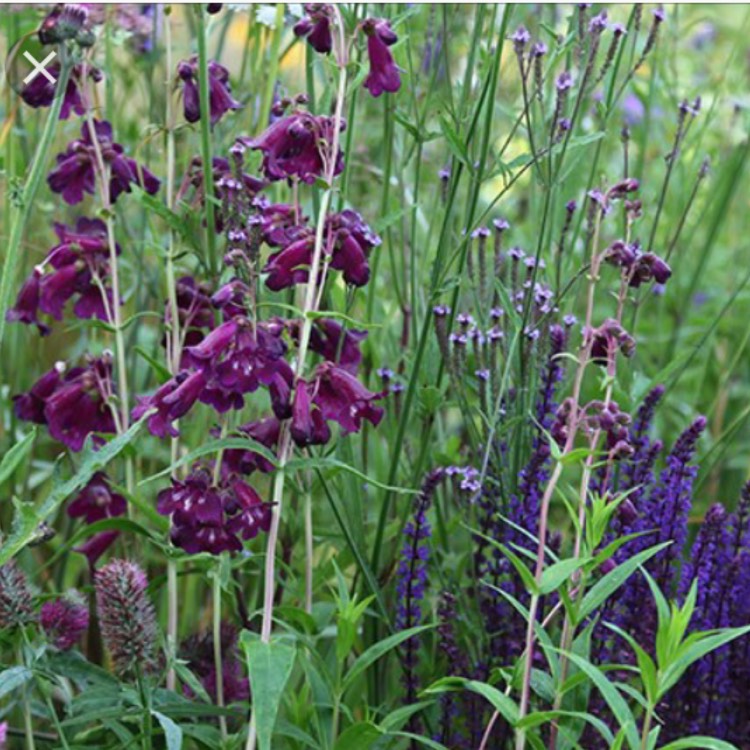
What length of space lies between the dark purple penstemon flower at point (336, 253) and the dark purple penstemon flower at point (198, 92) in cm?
31

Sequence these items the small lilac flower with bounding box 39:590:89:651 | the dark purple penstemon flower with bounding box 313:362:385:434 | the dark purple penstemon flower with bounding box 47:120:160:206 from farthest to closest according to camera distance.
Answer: the dark purple penstemon flower with bounding box 47:120:160:206 → the small lilac flower with bounding box 39:590:89:651 → the dark purple penstemon flower with bounding box 313:362:385:434

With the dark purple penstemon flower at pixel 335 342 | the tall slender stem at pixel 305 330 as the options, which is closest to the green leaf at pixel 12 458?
the tall slender stem at pixel 305 330

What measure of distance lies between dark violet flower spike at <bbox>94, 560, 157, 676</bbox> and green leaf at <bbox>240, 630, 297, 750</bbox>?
0.51ft

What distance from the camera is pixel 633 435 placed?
1.78m

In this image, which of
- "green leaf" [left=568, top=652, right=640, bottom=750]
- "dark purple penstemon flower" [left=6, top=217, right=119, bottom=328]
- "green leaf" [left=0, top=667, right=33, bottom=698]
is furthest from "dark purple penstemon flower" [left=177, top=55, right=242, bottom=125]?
"green leaf" [left=568, top=652, right=640, bottom=750]

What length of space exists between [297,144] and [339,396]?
10.8 inches

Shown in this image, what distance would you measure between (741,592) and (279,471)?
0.67m

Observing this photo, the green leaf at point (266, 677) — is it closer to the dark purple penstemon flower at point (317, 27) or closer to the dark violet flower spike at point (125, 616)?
the dark violet flower spike at point (125, 616)

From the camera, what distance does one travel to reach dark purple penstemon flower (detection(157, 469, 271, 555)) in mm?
1514

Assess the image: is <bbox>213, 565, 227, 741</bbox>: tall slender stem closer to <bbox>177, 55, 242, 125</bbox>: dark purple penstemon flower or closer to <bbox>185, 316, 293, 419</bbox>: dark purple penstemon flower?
<bbox>185, 316, 293, 419</bbox>: dark purple penstemon flower

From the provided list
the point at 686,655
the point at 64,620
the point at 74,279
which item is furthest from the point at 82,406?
the point at 686,655

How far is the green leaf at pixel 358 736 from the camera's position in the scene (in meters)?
1.43

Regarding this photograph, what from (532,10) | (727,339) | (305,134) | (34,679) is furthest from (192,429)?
(727,339)

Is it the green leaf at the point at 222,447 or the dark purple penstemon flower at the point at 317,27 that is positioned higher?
the dark purple penstemon flower at the point at 317,27
